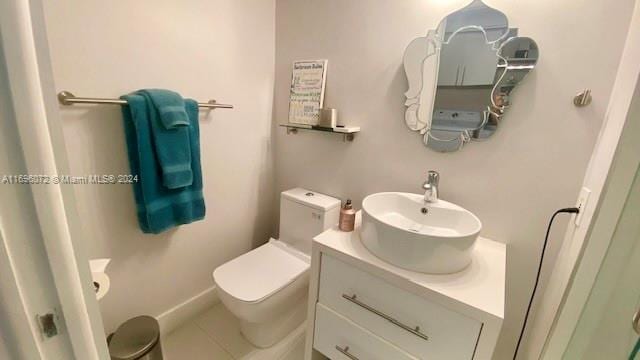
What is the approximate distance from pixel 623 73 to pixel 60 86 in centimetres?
191

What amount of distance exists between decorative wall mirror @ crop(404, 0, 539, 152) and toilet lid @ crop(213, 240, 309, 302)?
0.97 meters

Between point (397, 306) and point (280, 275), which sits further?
point (280, 275)

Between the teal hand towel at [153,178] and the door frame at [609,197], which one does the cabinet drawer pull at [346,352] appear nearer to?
the door frame at [609,197]

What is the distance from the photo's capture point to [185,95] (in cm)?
136

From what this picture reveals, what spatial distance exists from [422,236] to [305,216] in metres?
0.81

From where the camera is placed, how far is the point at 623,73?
2.68 feet

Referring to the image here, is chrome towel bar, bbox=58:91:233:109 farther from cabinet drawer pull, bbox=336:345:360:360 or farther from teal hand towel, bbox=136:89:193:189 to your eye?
cabinet drawer pull, bbox=336:345:360:360

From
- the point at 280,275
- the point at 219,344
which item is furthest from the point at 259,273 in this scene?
the point at 219,344

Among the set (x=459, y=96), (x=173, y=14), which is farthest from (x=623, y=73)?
(x=173, y=14)

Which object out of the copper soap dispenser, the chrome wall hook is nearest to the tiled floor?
the copper soap dispenser

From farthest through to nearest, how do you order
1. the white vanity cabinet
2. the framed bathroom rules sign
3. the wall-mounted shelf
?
the framed bathroom rules sign < the wall-mounted shelf < the white vanity cabinet

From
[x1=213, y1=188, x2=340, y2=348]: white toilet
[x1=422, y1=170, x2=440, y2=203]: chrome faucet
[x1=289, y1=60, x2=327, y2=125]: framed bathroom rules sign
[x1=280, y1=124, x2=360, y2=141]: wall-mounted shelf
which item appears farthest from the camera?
[x1=289, y1=60, x2=327, y2=125]: framed bathroom rules sign

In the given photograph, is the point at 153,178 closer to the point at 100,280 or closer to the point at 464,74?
the point at 100,280

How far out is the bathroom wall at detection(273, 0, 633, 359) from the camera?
0.95 metres
